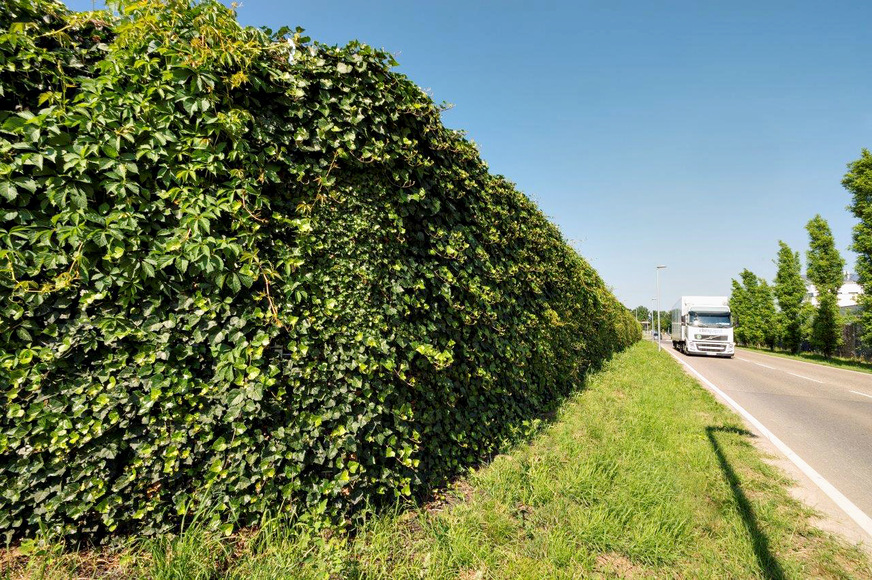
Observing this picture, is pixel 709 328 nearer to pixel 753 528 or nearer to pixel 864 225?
pixel 864 225

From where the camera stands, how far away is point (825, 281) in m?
22.8

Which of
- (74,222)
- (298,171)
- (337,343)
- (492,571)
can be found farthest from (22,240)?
(492,571)

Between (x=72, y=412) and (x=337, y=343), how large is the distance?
151 cm

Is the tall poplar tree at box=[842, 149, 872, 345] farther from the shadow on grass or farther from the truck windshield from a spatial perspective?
the shadow on grass

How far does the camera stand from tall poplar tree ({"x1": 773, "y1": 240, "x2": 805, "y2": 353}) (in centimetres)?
2938

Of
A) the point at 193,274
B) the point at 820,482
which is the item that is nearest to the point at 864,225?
the point at 820,482

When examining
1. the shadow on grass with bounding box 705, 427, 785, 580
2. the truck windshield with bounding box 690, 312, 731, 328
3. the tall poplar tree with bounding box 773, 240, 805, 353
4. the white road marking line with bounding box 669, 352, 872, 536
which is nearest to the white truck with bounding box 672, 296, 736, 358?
the truck windshield with bounding box 690, 312, 731, 328

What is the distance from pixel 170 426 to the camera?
2244 mm

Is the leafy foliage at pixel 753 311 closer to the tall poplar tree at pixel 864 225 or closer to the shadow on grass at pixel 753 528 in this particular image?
the tall poplar tree at pixel 864 225

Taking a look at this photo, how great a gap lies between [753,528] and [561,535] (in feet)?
5.70

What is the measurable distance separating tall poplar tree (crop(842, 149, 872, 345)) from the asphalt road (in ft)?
22.8

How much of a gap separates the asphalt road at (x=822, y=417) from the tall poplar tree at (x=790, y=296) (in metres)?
22.1

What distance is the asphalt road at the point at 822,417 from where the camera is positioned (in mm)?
4426

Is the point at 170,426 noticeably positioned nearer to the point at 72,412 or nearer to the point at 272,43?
the point at 72,412
